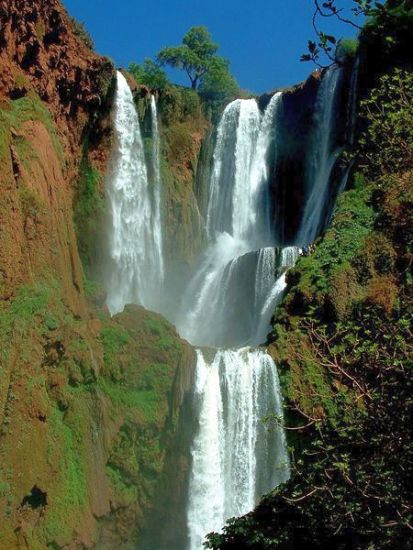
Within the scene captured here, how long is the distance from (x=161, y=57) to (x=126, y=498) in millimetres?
36477

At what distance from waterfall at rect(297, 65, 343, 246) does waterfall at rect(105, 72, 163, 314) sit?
703cm

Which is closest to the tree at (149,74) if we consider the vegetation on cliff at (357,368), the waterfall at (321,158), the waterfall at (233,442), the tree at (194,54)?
the tree at (194,54)

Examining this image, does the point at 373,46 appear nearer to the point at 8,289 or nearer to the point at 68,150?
the point at 68,150

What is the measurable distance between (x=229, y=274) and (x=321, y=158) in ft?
26.9

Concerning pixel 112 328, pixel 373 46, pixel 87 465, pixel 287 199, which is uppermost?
pixel 373 46

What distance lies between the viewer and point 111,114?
94.4ft

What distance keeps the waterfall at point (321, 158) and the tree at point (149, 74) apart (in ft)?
34.5

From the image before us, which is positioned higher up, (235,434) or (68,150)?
Result: (68,150)

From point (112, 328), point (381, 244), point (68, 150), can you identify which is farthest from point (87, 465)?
point (68, 150)

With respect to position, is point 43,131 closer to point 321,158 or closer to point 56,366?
point 56,366

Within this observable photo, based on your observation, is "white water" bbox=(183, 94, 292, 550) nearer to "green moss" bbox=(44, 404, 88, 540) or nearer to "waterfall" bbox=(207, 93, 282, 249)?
"waterfall" bbox=(207, 93, 282, 249)

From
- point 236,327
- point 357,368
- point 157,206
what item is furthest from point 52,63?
point 357,368

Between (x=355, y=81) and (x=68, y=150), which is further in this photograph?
(x=355, y=81)

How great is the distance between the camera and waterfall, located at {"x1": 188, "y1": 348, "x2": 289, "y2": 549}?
1912cm
